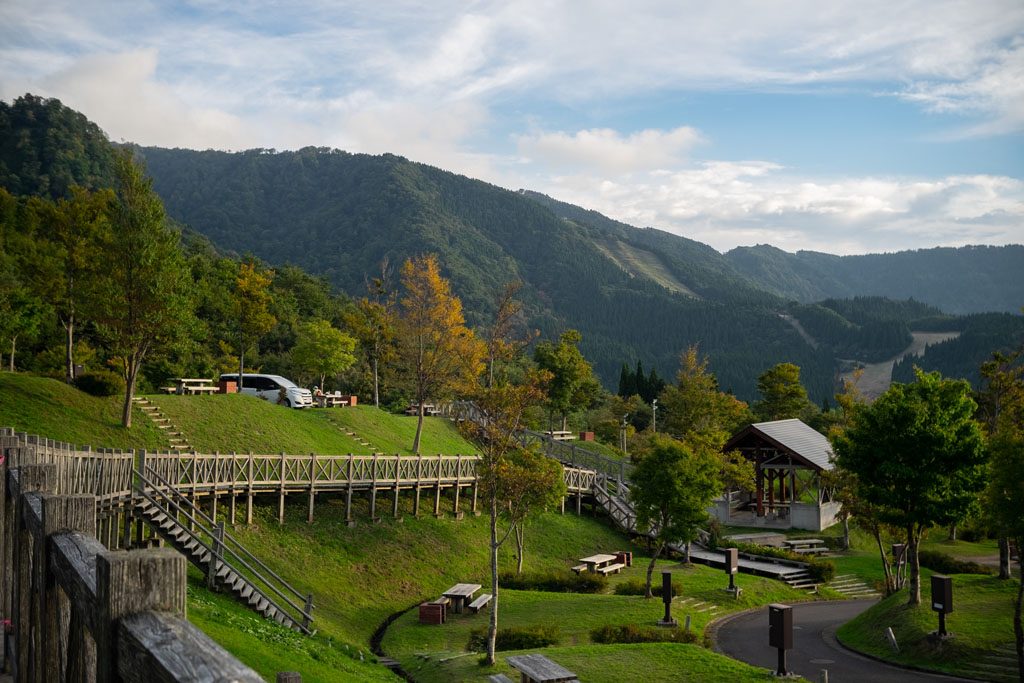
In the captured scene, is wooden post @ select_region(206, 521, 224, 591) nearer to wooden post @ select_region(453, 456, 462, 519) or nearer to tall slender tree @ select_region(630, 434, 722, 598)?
wooden post @ select_region(453, 456, 462, 519)

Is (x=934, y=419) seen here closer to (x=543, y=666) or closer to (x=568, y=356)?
(x=543, y=666)

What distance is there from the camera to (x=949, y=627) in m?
23.7

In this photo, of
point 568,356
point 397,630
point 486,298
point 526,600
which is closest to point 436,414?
point 568,356

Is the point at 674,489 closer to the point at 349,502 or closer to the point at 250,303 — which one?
the point at 349,502

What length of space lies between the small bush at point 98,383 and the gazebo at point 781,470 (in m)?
34.0

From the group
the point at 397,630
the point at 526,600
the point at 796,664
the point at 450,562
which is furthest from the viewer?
the point at 450,562

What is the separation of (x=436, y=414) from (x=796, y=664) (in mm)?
36240

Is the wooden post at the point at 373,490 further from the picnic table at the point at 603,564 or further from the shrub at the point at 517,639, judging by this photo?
the shrub at the point at 517,639

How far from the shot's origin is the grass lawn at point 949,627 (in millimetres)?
22234

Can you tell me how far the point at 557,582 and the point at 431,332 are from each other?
1656cm

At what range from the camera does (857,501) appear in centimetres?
3456

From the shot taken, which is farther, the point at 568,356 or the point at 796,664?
the point at 568,356

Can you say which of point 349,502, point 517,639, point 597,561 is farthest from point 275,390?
point 517,639

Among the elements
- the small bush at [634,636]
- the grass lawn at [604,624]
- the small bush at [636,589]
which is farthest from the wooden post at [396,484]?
the small bush at [634,636]
